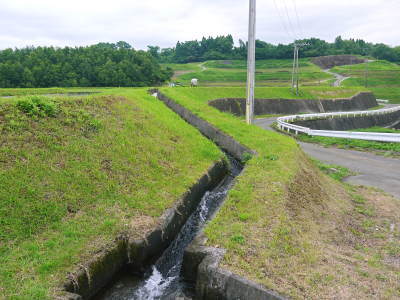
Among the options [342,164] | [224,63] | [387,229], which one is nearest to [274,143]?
[342,164]

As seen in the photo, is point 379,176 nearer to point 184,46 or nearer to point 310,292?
point 310,292

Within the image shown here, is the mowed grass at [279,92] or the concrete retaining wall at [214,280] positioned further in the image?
the mowed grass at [279,92]

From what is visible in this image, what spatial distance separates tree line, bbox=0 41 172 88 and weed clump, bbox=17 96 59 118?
3045cm

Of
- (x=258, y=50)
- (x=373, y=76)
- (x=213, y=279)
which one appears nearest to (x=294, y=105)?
(x=213, y=279)

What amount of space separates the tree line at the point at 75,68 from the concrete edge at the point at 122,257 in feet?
115

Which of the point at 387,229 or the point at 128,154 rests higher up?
the point at 128,154

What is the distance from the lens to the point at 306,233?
764cm

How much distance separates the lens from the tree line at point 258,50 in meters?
112

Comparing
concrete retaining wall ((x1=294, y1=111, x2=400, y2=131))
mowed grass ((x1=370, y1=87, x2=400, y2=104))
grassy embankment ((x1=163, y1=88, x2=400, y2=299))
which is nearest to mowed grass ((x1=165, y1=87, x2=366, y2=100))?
concrete retaining wall ((x1=294, y1=111, x2=400, y2=131))

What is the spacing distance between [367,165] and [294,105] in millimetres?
30572

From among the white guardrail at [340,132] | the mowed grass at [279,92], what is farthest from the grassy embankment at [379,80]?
A: the white guardrail at [340,132]

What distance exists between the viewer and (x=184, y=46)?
13100 centimetres

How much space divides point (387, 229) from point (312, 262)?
4392 millimetres

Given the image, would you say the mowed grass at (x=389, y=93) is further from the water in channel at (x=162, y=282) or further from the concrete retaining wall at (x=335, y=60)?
the water in channel at (x=162, y=282)
